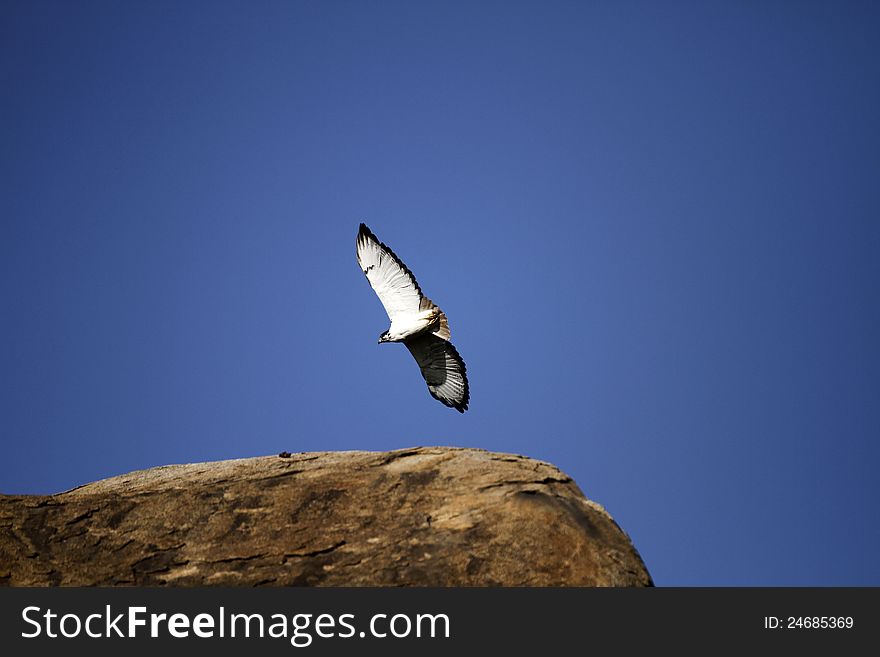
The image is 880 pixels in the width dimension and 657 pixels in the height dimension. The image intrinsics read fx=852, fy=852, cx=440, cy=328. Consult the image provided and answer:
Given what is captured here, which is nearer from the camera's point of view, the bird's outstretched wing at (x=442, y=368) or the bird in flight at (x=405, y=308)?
the bird in flight at (x=405, y=308)

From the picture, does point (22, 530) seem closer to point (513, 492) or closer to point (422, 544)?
point (422, 544)

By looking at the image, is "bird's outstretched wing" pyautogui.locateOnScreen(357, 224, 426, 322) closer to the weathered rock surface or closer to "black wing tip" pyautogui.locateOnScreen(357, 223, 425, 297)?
"black wing tip" pyautogui.locateOnScreen(357, 223, 425, 297)

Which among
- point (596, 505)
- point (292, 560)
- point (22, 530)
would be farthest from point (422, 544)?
point (22, 530)

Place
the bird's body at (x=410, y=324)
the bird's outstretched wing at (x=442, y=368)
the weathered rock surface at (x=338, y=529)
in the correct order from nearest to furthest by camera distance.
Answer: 1. the weathered rock surface at (x=338, y=529)
2. the bird's body at (x=410, y=324)
3. the bird's outstretched wing at (x=442, y=368)

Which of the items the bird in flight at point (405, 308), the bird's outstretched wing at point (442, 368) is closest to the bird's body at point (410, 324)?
the bird in flight at point (405, 308)

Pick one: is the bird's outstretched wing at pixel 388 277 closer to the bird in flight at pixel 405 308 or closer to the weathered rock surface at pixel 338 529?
the bird in flight at pixel 405 308

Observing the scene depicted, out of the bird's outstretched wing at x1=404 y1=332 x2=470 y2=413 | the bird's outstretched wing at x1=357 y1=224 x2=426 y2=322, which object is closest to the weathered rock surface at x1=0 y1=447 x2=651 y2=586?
the bird's outstretched wing at x1=404 y1=332 x2=470 y2=413

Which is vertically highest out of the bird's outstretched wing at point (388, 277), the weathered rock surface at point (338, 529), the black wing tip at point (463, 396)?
the bird's outstretched wing at point (388, 277)

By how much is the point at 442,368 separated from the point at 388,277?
2740 millimetres

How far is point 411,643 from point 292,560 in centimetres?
271

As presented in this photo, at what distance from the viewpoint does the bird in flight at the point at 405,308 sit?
796 inches

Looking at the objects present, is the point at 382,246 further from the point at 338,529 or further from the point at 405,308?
the point at 338,529

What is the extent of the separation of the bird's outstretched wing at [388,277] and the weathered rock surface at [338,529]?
19.7 feet

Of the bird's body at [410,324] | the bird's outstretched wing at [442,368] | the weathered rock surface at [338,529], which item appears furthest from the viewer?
the bird's outstretched wing at [442,368]
